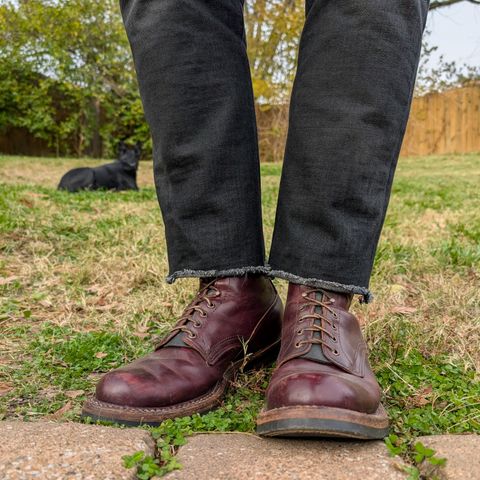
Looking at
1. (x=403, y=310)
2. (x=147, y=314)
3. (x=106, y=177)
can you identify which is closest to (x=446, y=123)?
(x=106, y=177)

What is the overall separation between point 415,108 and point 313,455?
1287cm

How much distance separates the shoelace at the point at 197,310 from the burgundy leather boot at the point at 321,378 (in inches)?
5.5

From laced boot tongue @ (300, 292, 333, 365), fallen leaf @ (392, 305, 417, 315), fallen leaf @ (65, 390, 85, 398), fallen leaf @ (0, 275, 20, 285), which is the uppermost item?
laced boot tongue @ (300, 292, 333, 365)

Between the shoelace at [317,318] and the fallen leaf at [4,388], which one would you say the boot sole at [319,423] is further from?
the fallen leaf at [4,388]

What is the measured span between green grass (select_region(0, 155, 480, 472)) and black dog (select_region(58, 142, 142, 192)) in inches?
93.3

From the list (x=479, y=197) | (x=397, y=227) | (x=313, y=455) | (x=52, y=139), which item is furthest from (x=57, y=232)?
(x=52, y=139)

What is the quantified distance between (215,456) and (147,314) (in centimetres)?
74

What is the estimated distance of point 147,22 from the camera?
97 cm

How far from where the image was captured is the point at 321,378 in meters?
0.80

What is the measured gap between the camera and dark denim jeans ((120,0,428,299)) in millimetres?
885

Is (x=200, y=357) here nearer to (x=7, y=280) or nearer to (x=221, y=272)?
(x=221, y=272)

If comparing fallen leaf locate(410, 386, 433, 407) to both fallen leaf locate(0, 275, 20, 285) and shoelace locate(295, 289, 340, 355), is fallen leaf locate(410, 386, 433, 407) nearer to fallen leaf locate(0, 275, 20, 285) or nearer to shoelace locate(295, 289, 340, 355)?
shoelace locate(295, 289, 340, 355)

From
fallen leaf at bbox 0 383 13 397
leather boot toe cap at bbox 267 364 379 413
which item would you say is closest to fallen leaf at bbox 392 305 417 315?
leather boot toe cap at bbox 267 364 379 413

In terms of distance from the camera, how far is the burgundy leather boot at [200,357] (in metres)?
0.88
